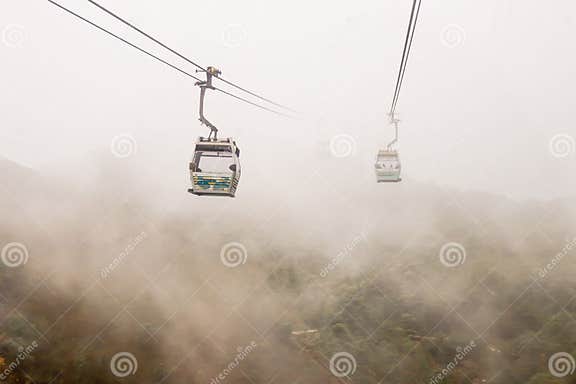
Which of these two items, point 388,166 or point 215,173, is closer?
point 215,173

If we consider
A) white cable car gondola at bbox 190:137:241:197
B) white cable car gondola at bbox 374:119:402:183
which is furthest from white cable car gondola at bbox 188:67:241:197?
white cable car gondola at bbox 374:119:402:183

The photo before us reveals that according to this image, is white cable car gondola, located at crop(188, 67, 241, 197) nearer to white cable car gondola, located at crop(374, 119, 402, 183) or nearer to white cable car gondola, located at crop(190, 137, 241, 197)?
white cable car gondola, located at crop(190, 137, 241, 197)

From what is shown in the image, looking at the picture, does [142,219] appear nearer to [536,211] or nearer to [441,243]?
[441,243]

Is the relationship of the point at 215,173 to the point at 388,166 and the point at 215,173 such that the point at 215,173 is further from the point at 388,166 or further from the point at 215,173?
the point at 388,166

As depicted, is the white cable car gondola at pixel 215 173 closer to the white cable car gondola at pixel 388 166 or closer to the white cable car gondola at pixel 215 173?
the white cable car gondola at pixel 215 173

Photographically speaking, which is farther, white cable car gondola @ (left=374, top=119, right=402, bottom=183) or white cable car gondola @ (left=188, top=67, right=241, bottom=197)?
white cable car gondola @ (left=374, top=119, right=402, bottom=183)

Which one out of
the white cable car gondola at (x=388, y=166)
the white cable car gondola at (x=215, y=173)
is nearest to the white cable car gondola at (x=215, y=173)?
the white cable car gondola at (x=215, y=173)

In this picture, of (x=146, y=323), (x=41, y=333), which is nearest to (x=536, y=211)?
(x=146, y=323)

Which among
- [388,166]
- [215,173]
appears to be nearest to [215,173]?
[215,173]

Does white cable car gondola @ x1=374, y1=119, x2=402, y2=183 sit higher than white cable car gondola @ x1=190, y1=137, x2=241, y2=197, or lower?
higher

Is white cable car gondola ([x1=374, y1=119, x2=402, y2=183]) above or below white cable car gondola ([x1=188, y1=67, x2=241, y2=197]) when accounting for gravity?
above

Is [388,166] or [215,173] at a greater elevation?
[388,166]
